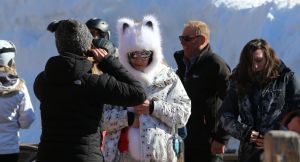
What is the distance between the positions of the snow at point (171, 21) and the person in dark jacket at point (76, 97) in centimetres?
594

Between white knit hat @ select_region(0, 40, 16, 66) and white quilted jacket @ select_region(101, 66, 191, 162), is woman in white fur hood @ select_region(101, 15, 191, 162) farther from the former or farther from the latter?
white knit hat @ select_region(0, 40, 16, 66)

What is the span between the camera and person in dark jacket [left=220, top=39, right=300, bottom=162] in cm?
579

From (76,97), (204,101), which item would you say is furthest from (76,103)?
(204,101)

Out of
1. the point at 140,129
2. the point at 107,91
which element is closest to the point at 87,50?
the point at 107,91

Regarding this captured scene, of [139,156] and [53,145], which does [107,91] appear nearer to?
[53,145]

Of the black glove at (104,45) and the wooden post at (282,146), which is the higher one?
the black glove at (104,45)

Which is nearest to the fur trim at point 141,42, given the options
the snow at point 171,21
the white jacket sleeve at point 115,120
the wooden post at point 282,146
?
the white jacket sleeve at point 115,120

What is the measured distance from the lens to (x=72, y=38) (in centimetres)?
484

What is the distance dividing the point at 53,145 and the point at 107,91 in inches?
16.4

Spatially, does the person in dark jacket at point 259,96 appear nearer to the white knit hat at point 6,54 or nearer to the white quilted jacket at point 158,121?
the white quilted jacket at point 158,121

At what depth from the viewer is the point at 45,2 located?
13.3 metres

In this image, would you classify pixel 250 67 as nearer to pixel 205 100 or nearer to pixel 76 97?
pixel 205 100

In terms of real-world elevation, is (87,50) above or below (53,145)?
above

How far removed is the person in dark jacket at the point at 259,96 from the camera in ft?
19.0
